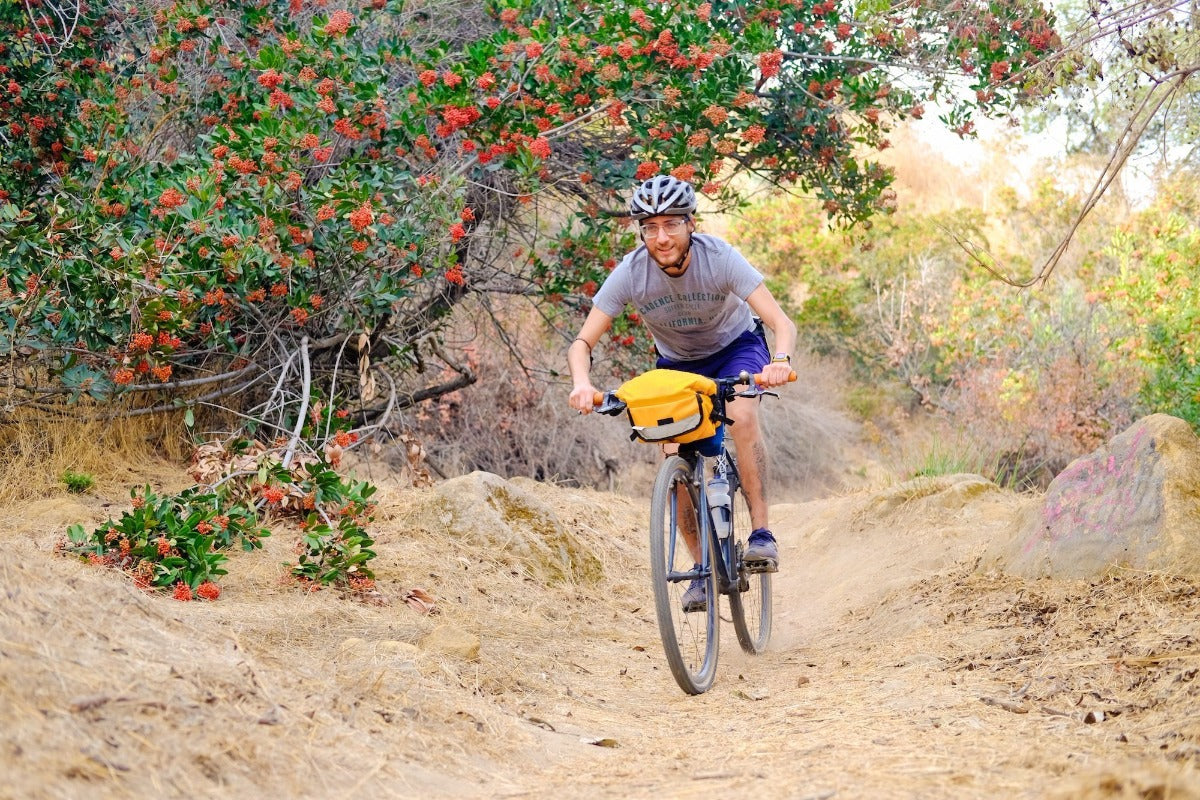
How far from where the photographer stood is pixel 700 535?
487 cm

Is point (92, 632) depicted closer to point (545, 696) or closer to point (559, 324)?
point (545, 696)

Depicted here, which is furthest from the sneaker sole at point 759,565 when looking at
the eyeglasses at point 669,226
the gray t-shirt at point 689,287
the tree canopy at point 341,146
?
the tree canopy at point 341,146

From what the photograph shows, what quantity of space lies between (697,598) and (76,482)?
3.99 meters

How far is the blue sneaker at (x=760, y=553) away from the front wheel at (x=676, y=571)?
13.6 inches

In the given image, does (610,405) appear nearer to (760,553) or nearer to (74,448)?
(760,553)

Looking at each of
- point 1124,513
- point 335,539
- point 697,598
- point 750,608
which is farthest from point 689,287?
point 1124,513

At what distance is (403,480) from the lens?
8648 millimetres

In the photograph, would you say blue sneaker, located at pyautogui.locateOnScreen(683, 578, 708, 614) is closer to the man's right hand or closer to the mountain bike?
the mountain bike

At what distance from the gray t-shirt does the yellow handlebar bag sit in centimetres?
56

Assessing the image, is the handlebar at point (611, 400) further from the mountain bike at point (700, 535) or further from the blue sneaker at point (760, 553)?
the blue sneaker at point (760, 553)

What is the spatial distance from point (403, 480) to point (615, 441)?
4.28 meters

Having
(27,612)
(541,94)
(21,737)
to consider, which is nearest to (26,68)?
(541,94)

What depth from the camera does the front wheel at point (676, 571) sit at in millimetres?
4438

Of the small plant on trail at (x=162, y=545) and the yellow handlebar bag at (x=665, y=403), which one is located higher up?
the yellow handlebar bag at (x=665, y=403)
